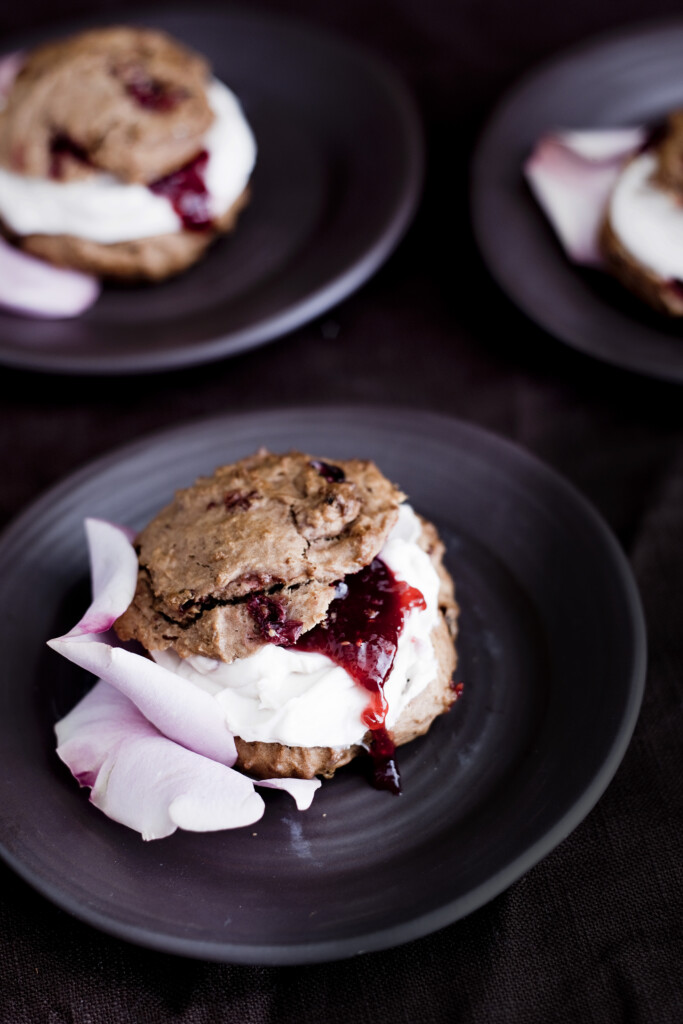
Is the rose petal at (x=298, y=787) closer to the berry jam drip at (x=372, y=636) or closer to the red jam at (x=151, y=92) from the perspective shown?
the berry jam drip at (x=372, y=636)

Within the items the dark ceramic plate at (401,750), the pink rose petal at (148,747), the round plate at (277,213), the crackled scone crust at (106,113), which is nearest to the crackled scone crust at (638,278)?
the round plate at (277,213)

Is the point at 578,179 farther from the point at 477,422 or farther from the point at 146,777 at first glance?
the point at 146,777

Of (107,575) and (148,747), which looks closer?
(148,747)

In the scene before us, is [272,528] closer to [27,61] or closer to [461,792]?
[461,792]

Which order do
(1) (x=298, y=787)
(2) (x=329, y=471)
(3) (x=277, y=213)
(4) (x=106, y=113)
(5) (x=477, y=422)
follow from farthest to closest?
1. (3) (x=277, y=213)
2. (4) (x=106, y=113)
3. (5) (x=477, y=422)
4. (2) (x=329, y=471)
5. (1) (x=298, y=787)

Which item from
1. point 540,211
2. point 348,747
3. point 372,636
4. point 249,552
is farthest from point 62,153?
point 348,747

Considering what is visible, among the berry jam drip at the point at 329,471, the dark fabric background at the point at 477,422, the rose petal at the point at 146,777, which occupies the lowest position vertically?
the dark fabric background at the point at 477,422
